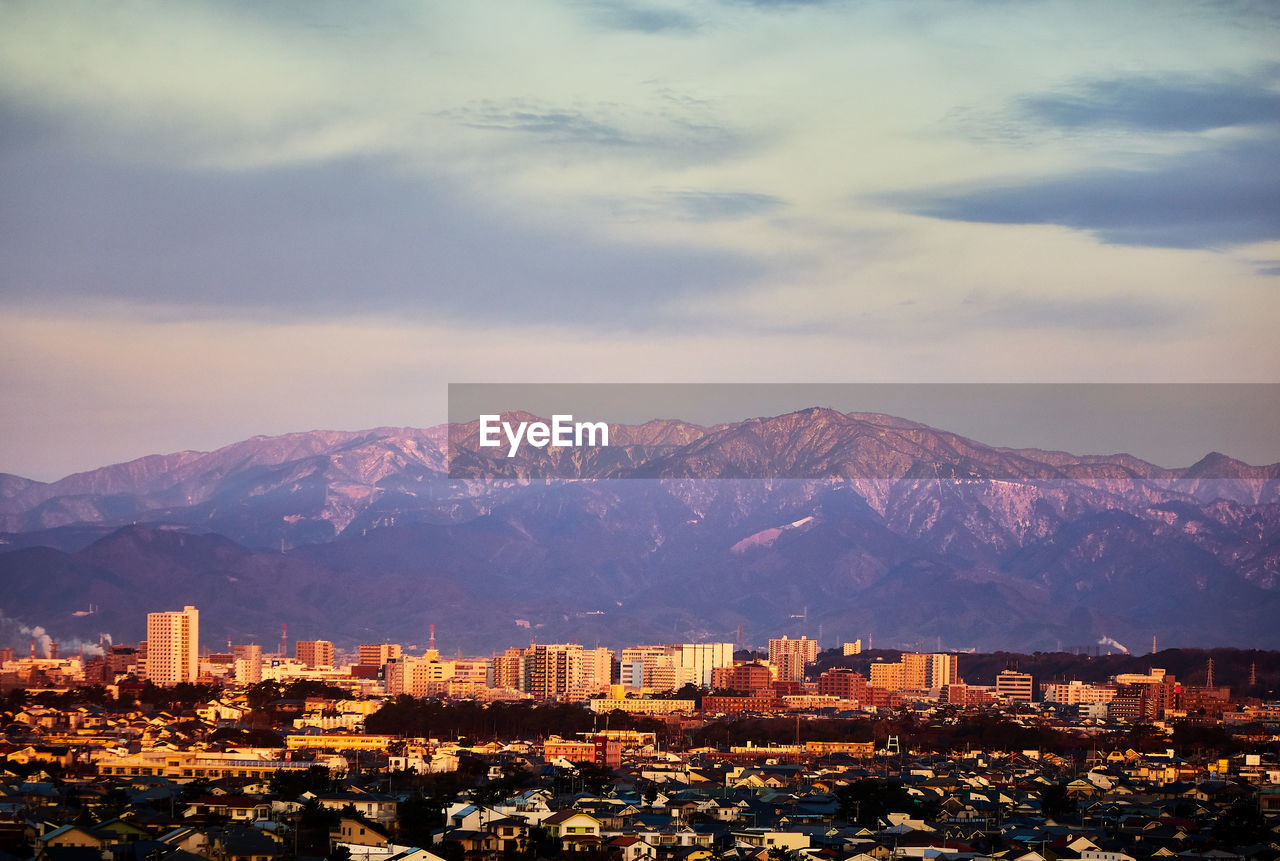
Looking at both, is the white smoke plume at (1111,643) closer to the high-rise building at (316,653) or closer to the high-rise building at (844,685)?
the high-rise building at (844,685)

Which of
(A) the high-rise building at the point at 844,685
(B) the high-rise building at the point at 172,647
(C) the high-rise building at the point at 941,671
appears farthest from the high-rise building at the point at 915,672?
(B) the high-rise building at the point at 172,647

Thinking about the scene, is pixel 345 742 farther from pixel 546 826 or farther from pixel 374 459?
pixel 374 459

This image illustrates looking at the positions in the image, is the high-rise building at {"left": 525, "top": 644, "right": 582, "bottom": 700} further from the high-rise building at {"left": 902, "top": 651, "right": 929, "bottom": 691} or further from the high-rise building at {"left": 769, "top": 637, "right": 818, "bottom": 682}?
the high-rise building at {"left": 902, "top": 651, "right": 929, "bottom": 691}

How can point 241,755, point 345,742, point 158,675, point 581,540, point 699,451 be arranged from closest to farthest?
point 241,755 → point 345,742 → point 158,675 → point 581,540 → point 699,451

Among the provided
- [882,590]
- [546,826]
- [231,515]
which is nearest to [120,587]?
[231,515]

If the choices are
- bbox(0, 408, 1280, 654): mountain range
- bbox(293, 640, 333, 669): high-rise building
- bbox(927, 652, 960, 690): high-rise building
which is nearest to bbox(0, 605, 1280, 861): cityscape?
bbox(927, 652, 960, 690): high-rise building

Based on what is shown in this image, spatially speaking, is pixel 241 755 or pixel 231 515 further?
pixel 231 515
